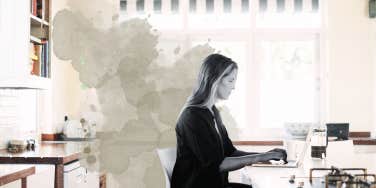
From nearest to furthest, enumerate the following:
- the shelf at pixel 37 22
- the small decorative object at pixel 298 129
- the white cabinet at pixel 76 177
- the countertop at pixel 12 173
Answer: the countertop at pixel 12 173, the white cabinet at pixel 76 177, the shelf at pixel 37 22, the small decorative object at pixel 298 129

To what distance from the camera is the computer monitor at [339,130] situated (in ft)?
13.4

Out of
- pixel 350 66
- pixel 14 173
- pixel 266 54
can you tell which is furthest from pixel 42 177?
pixel 350 66

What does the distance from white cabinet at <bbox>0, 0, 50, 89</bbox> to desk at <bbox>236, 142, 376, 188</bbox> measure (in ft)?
3.84

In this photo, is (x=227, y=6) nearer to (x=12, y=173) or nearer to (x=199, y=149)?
(x=12, y=173)

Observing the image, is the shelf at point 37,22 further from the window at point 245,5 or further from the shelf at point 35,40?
the window at point 245,5

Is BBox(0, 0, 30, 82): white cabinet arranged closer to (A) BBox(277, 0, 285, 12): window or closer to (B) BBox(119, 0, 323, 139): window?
(B) BBox(119, 0, 323, 139): window

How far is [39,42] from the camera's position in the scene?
11.4 ft

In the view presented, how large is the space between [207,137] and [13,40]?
1.12m

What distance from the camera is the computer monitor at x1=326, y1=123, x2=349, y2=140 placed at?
13.4ft

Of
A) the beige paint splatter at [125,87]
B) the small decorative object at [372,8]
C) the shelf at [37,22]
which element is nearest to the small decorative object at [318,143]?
the beige paint splatter at [125,87]

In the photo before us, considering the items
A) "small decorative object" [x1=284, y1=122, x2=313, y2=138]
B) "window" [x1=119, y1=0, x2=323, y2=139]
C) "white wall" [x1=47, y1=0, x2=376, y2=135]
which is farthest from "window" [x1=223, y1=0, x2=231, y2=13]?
"small decorative object" [x1=284, y1=122, x2=313, y2=138]

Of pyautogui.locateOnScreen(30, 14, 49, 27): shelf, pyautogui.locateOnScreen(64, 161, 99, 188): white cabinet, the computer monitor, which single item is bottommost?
pyautogui.locateOnScreen(64, 161, 99, 188): white cabinet

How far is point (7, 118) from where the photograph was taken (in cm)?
366

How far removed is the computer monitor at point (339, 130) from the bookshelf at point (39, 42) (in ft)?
7.40
